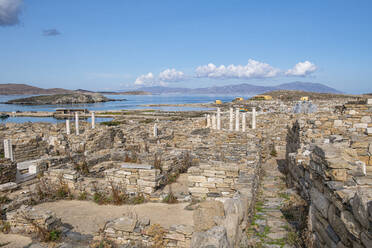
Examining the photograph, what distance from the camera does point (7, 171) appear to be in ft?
27.6

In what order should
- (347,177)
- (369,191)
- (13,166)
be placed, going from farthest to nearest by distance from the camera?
(13,166) < (347,177) < (369,191)

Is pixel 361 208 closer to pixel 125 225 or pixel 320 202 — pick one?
pixel 320 202

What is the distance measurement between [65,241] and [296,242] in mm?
4211

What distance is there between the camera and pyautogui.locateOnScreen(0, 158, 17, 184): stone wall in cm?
824

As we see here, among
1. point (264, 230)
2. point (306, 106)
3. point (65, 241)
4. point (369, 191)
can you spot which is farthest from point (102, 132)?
point (306, 106)

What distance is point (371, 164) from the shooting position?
5.21 meters

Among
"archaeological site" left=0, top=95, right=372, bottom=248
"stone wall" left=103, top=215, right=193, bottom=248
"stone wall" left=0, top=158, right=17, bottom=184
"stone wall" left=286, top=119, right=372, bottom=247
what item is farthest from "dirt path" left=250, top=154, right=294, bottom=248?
"stone wall" left=0, top=158, right=17, bottom=184

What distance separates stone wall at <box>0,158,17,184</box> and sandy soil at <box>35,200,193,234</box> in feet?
8.56

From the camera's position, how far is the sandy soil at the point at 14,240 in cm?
473

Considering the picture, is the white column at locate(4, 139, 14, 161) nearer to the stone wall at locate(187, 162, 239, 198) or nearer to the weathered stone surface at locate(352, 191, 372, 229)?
the stone wall at locate(187, 162, 239, 198)

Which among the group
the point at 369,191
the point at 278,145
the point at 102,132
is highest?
the point at 369,191

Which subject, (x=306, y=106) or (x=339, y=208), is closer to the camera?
(x=339, y=208)

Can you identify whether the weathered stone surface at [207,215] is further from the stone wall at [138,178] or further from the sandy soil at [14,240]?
the sandy soil at [14,240]

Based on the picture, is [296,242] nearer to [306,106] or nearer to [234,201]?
[234,201]
